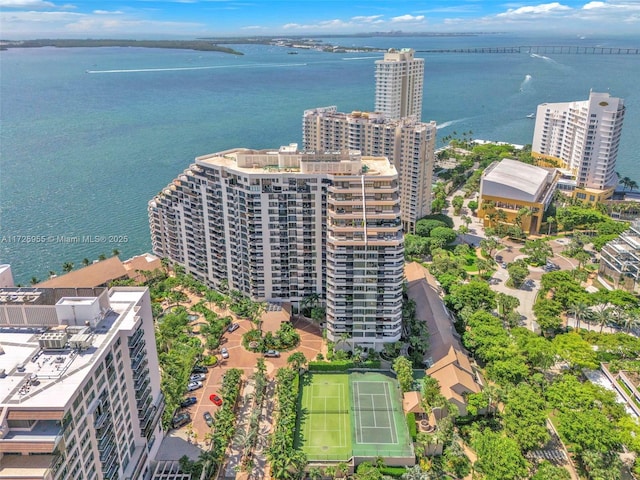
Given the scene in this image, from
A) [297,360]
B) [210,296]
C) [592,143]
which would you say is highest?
[592,143]

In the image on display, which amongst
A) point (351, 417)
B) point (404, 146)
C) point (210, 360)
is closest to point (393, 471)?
point (351, 417)

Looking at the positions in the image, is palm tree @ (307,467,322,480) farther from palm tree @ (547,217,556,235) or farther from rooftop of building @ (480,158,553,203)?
rooftop of building @ (480,158,553,203)

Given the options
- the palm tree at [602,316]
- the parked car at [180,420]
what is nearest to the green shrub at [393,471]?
the parked car at [180,420]

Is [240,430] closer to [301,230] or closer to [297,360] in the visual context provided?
[297,360]

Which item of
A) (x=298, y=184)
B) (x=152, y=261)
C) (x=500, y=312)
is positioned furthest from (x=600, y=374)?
(x=152, y=261)

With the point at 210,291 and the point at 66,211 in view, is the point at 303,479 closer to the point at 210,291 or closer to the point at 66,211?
the point at 210,291

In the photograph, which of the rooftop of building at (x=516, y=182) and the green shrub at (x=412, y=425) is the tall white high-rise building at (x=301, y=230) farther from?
the rooftop of building at (x=516, y=182)
